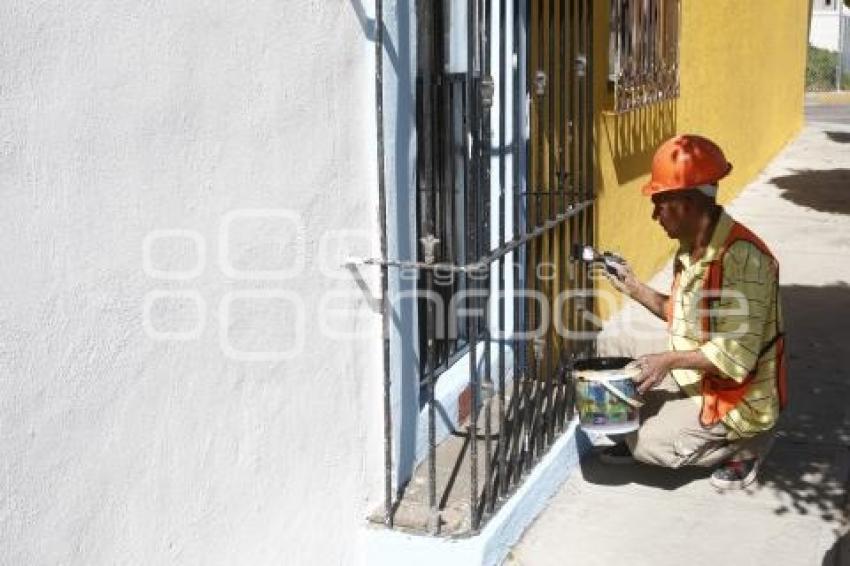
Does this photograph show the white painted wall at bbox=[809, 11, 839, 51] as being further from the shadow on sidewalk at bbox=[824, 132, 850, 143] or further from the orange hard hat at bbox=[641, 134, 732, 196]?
the orange hard hat at bbox=[641, 134, 732, 196]

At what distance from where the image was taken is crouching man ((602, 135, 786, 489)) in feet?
14.0

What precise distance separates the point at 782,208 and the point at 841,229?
1.25 metres

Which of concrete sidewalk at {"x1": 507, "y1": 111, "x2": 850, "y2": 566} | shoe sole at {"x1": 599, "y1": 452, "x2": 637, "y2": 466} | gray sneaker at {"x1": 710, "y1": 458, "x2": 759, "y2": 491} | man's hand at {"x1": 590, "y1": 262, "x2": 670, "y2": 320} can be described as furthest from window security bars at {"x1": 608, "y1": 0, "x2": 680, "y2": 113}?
gray sneaker at {"x1": 710, "y1": 458, "x2": 759, "y2": 491}

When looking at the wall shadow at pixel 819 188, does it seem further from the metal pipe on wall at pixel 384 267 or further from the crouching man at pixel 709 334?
the metal pipe on wall at pixel 384 267

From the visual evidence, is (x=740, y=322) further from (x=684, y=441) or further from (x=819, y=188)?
(x=819, y=188)

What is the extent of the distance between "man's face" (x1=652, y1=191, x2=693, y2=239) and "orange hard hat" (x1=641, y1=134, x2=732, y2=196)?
0.19 ft

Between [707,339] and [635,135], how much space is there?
3.14 m

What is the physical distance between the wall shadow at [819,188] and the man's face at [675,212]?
338 inches

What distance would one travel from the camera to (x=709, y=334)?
4.35 metres

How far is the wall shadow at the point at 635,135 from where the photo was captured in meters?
6.73

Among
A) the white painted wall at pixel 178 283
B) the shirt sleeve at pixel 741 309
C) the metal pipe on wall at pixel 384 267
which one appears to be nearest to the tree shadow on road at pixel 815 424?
the shirt sleeve at pixel 741 309

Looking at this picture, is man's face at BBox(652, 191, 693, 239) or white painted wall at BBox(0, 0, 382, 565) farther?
man's face at BBox(652, 191, 693, 239)

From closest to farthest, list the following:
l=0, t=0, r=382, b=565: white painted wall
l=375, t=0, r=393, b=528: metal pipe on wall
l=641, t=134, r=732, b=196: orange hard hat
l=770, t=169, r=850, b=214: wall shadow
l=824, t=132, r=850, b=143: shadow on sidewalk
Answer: l=0, t=0, r=382, b=565: white painted wall → l=375, t=0, r=393, b=528: metal pipe on wall → l=641, t=134, r=732, b=196: orange hard hat → l=770, t=169, r=850, b=214: wall shadow → l=824, t=132, r=850, b=143: shadow on sidewalk

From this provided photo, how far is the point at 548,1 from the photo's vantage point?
4.83 metres
